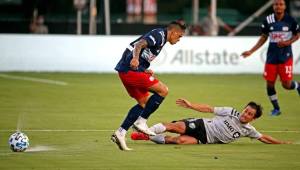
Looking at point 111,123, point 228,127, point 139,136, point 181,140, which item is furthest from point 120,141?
point 111,123

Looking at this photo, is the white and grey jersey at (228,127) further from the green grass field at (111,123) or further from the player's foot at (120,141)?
the player's foot at (120,141)

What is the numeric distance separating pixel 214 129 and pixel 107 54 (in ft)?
56.7

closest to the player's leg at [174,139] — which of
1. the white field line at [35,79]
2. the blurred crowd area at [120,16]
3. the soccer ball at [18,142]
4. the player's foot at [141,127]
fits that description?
the player's foot at [141,127]

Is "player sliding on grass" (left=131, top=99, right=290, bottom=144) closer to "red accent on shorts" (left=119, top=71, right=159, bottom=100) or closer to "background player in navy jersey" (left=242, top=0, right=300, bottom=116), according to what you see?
"red accent on shorts" (left=119, top=71, right=159, bottom=100)

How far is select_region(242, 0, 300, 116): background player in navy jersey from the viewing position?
22.3m

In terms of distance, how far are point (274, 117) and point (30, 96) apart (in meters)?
6.99

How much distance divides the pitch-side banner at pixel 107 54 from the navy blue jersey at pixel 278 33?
10766 mm

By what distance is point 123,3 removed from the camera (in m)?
45.9

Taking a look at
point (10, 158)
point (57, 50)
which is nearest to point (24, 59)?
point (57, 50)

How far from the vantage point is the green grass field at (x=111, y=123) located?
14.4 m

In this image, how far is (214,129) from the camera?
53.7ft

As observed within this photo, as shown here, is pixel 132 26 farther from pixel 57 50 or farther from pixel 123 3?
pixel 123 3

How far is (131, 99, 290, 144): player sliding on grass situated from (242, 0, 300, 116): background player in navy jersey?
582 centimetres

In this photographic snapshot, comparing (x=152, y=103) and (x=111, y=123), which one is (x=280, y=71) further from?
(x=152, y=103)
